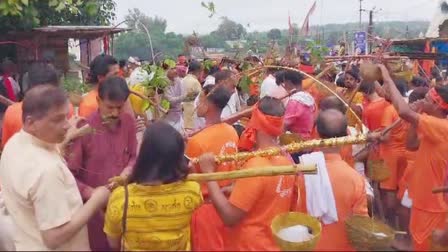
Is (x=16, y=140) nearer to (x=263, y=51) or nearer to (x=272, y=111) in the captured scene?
(x=272, y=111)

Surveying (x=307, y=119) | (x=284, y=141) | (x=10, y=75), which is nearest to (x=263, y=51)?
(x=307, y=119)

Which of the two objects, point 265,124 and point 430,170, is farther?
point 430,170

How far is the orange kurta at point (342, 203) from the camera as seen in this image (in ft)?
12.8

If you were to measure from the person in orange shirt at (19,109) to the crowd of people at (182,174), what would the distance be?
0.01m

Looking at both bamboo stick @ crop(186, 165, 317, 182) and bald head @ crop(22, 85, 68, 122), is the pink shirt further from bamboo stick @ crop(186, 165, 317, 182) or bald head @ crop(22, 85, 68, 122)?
bamboo stick @ crop(186, 165, 317, 182)

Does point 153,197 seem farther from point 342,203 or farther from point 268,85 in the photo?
point 268,85

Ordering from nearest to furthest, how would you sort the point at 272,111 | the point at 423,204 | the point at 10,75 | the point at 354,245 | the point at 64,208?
the point at 64,208
the point at 354,245
the point at 272,111
the point at 423,204
the point at 10,75

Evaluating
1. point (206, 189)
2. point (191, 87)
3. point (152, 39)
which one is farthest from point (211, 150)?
point (152, 39)

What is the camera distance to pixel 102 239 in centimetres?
404

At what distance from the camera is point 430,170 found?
15.8ft

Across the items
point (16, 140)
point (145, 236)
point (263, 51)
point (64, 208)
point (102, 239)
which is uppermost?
point (263, 51)

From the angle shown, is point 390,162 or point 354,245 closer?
point 354,245

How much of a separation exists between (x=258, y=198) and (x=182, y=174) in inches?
27.2

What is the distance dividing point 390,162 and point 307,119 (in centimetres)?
110
